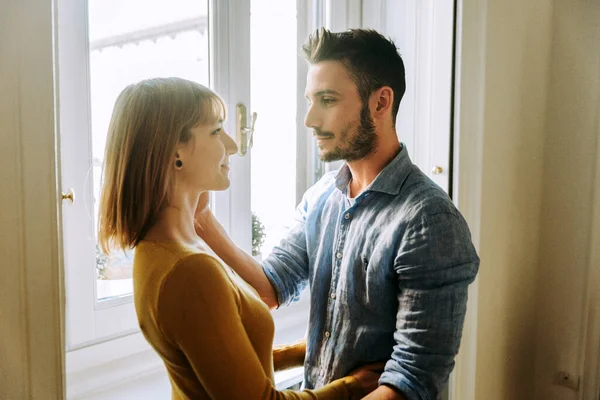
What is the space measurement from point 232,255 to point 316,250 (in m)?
0.24

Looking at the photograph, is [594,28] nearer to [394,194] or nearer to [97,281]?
[394,194]

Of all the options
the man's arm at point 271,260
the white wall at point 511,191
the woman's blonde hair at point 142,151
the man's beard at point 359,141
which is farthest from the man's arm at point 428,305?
the white wall at point 511,191

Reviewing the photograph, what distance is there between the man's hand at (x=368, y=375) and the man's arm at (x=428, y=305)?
53 millimetres

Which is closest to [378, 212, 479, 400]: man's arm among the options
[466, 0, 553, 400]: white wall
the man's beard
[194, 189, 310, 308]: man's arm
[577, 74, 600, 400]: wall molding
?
the man's beard

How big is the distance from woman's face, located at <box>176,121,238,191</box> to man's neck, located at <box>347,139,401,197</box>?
0.44 metres

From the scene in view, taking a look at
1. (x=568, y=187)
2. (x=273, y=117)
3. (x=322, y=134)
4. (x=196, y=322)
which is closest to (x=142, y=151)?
(x=196, y=322)

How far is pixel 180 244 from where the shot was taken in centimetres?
96

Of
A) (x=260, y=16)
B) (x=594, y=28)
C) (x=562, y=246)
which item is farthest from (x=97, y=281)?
(x=594, y=28)

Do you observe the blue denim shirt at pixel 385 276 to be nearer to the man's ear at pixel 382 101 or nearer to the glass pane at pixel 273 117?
the man's ear at pixel 382 101

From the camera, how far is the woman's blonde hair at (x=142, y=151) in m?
0.96

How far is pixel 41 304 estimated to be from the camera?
86cm

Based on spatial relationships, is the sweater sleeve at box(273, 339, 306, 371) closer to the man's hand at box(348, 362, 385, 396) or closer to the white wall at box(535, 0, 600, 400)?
the man's hand at box(348, 362, 385, 396)

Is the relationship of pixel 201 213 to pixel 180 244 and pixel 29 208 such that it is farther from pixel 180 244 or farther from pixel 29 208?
pixel 29 208

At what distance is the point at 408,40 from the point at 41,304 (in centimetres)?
148
